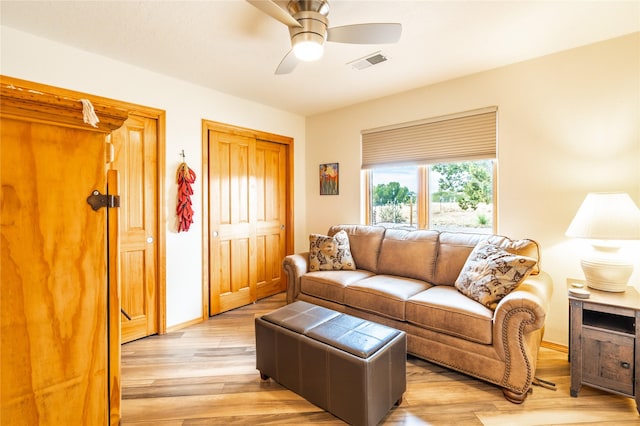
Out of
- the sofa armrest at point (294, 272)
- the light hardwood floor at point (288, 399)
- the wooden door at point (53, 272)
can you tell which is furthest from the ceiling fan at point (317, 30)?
the light hardwood floor at point (288, 399)

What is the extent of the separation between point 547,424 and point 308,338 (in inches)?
58.2

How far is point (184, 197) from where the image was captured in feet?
9.71

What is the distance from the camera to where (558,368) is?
2.26 metres

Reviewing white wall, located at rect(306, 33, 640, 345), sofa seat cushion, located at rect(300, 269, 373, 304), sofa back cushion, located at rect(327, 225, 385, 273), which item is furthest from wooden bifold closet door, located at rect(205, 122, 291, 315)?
white wall, located at rect(306, 33, 640, 345)

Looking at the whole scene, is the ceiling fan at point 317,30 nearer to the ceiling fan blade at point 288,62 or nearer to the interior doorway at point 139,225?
the ceiling fan blade at point 288,62

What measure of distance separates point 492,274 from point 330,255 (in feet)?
5.23

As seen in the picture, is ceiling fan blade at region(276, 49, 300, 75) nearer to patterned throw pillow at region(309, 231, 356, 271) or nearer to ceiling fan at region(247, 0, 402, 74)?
ceiling fan at region(247, 0, 402, 74)

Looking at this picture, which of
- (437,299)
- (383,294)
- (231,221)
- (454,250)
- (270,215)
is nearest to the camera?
(437,299)

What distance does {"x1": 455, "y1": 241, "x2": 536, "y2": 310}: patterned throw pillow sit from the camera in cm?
207

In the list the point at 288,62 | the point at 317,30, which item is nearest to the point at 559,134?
the point at 317,30

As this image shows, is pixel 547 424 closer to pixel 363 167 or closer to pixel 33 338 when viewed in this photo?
pixel 33 338

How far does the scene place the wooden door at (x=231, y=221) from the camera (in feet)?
11.0

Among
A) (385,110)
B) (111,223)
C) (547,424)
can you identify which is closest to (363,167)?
(385,110)

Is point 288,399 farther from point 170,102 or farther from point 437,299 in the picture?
point 170,102
